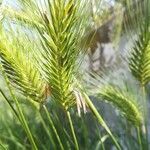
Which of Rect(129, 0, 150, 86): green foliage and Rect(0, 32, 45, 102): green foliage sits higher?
Rect(129, 0, 150, 86): green foliage

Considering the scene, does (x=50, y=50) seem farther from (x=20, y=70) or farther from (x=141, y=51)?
(x=141, y=51)

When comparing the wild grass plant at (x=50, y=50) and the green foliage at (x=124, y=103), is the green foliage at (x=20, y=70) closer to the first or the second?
the wild grass plant at (x=50, y=50)

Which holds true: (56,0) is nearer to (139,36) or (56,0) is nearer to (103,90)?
(139,36)

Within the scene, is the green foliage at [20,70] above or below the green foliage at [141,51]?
below

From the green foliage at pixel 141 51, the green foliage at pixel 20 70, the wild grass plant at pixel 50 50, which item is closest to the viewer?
the wild grass plant at pixel 50 50

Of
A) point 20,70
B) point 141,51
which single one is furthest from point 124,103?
point 20,70

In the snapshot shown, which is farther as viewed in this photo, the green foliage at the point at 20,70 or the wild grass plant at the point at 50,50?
the green foliage at the point at 20,70

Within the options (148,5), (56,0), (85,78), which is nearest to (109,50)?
(85,78)

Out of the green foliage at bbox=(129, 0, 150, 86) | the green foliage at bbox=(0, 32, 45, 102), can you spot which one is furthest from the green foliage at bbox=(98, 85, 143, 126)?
the green foliage at bbox=(0, 32, 45, 102)

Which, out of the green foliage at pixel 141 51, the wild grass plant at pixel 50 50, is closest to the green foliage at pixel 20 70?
the wild grass plant at pixel 50 50

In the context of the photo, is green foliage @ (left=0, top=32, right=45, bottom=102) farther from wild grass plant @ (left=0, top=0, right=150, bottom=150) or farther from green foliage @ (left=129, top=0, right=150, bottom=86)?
green foliage @ (left=129, top=0, right=150, bottom=86)

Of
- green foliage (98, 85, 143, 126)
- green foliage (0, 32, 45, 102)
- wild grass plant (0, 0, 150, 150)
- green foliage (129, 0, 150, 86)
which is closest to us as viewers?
wild grass plant (0, 0, 150, 150)
